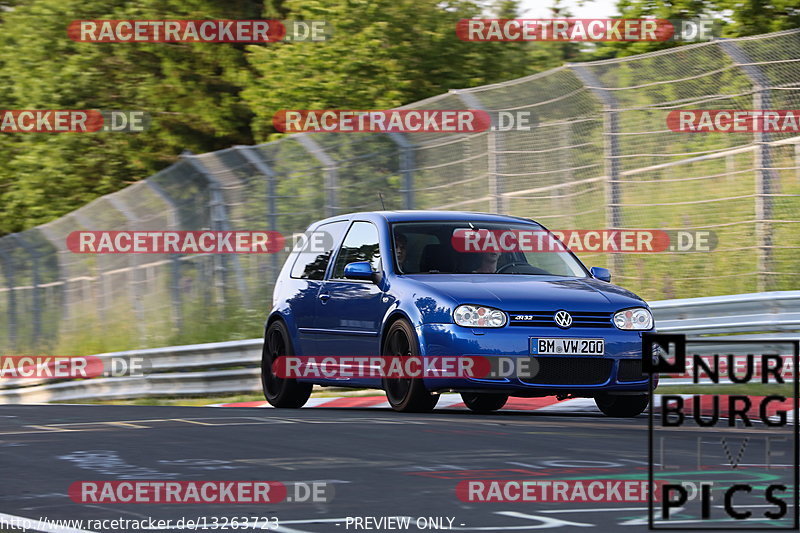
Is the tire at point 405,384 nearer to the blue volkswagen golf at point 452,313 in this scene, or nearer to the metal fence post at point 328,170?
the blue volkswagen golf at point 452,313

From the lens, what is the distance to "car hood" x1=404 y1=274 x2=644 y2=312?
456 inches

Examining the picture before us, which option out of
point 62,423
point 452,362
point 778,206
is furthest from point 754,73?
point 62,423

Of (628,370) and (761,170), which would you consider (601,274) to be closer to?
(628,370)

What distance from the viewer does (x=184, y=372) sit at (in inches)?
796

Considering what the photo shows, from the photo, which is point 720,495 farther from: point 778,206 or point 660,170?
point 660,170

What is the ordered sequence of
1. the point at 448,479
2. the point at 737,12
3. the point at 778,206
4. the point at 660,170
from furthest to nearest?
the point at 737,12
the point at 660,170
the point at 778,206
the point at 448,479

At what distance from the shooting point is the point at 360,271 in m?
12.5

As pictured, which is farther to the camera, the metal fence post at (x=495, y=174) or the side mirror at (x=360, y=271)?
the metal fence post at (x=495, y=174)

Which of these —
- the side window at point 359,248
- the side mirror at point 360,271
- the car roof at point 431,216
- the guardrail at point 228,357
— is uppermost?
the car roof at point 431,216

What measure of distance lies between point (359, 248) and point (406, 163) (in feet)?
16.4

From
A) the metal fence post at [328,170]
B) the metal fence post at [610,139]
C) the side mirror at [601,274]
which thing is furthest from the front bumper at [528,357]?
the metal fence post at [328,170]

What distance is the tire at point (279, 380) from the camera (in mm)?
14156

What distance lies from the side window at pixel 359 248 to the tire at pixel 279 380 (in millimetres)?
931

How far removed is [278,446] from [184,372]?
419 inches
